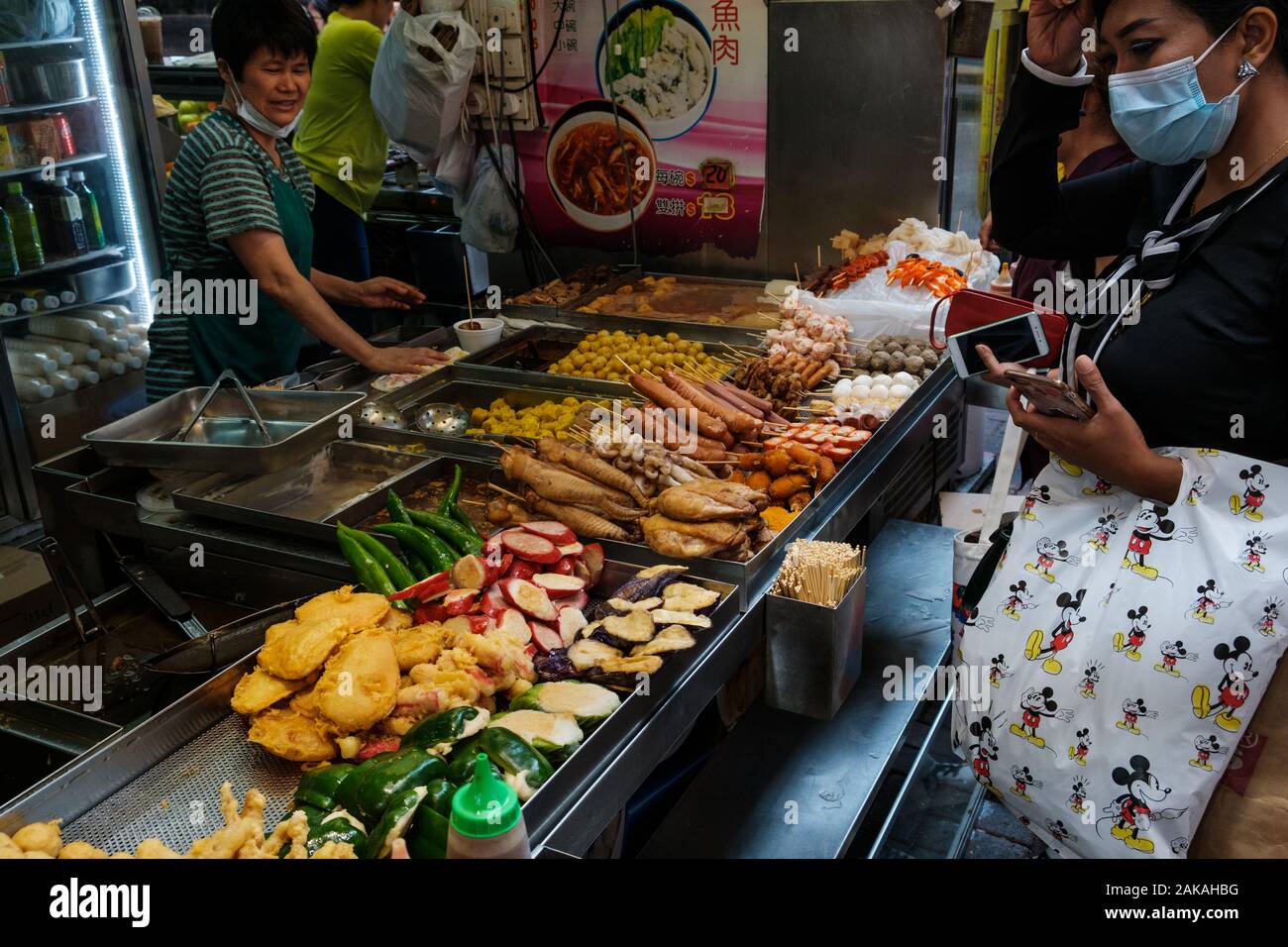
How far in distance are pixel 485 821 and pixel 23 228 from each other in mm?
5725

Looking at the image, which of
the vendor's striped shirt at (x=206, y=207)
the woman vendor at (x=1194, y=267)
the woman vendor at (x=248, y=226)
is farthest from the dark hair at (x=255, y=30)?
the woman vendor at (x=1194, y=267)

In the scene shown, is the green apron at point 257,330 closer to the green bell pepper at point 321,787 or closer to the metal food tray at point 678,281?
the metal food tray at point 678,281

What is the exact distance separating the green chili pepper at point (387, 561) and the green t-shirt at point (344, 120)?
357 centimetres

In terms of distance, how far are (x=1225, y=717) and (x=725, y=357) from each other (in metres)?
2.65

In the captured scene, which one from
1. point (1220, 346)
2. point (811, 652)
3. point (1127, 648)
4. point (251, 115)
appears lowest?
point (811, 652)

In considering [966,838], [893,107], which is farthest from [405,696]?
[893,107]

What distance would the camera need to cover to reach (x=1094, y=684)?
202 centimetres

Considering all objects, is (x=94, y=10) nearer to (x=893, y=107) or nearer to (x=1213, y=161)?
(x=893, y=107)

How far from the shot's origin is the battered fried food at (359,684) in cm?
206

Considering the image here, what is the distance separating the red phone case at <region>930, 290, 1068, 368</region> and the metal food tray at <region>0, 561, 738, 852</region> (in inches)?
41.1

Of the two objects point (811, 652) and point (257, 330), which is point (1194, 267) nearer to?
point (811, 652)

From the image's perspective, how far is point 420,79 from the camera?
5.16 m

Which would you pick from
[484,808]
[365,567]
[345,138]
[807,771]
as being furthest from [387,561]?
[345,138]

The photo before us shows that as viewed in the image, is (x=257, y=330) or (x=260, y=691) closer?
(x=260, y=691)
